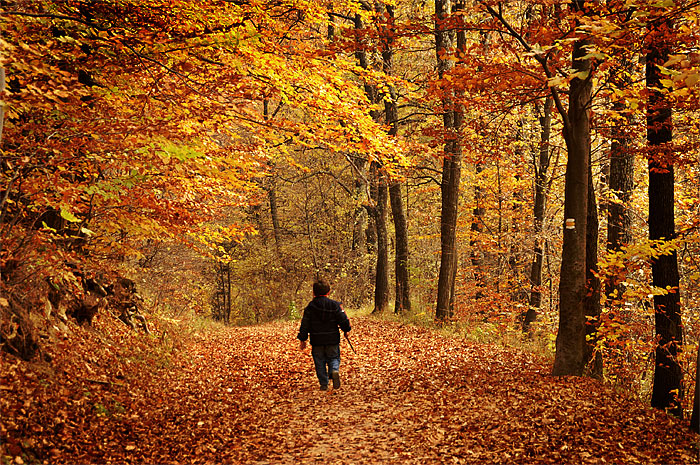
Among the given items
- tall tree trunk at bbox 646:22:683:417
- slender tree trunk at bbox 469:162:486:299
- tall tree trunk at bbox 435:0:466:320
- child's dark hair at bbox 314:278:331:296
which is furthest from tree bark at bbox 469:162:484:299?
tall tree trunk at bbox 646:22:683:417

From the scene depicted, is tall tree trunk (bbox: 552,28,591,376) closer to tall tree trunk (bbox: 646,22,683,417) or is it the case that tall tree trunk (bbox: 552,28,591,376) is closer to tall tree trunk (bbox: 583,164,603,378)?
tall tree trunk (bbox: 583,164,603,378)

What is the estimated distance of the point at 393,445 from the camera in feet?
20.3

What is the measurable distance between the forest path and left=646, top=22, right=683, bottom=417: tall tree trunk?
765 millimetres

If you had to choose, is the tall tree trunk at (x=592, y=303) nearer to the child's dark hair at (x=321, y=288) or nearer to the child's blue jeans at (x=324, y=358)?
the child's blue jeans at (x=324, y=358)

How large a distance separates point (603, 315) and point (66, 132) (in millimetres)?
8867

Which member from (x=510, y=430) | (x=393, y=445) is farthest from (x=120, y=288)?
(x=510, y=430)

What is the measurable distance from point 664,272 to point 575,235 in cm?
134

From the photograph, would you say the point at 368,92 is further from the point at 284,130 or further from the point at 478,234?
the point at 284,130

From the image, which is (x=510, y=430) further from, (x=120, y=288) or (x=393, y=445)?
(x=120, y=288)

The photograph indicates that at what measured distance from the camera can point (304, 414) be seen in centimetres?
772

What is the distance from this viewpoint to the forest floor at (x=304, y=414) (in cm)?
543

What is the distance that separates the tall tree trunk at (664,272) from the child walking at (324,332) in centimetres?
487

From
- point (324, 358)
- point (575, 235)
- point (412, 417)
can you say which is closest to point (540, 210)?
Answer: point (575, 235)

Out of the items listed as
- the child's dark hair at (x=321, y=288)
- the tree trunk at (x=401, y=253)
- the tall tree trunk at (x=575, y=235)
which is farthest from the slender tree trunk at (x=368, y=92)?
the child's dark hair at (x=321, y=288)
